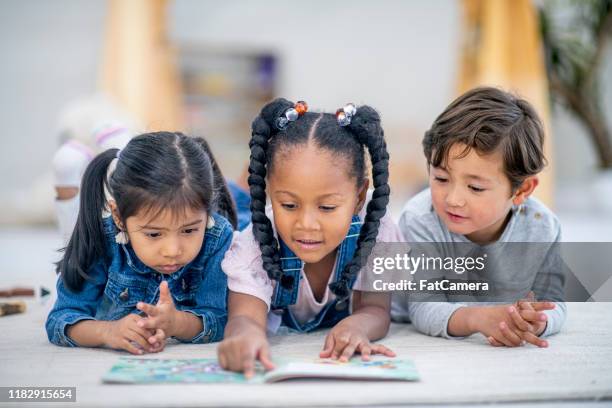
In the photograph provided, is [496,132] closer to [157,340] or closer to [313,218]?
[313,218]

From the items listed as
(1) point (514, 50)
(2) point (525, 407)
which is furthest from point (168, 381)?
(1) point (514, 50)

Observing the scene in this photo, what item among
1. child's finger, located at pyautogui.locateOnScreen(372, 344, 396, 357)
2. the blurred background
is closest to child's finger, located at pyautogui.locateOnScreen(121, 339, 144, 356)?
child's finger, located at pyautogui.locateOnScreen(372, 344, 396, 357)

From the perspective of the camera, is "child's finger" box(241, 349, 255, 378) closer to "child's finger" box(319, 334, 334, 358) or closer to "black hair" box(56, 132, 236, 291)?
"child's finger" box(319, 334, 334, 358)

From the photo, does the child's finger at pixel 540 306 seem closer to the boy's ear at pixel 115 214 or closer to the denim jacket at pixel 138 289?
the denim jacket at pixel 138 289

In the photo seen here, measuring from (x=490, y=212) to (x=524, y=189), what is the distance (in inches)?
4.9

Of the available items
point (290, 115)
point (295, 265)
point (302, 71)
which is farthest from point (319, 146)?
point (302, 71)

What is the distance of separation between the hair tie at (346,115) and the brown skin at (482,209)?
296mm

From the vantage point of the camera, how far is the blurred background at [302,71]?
4.72 m

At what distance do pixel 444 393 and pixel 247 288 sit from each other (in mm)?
510

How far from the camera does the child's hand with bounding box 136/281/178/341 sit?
1388 millimetres

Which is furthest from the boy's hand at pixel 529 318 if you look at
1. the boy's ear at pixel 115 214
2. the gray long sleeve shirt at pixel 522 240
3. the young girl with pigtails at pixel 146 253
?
the boy's ear at pixel 115 214

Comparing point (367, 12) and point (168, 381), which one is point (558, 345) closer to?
point (168, 381)

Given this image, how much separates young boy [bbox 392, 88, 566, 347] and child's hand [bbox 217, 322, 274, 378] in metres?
0.54

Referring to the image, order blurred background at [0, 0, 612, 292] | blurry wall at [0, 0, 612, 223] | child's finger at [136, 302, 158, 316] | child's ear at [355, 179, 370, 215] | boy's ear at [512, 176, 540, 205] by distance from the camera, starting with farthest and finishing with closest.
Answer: blurry wall at [0, 0, 612, 223]
blurred background at [0, 0, 612, 292]
boy's ear at [512, 176, 540, 205]
child's ear at [355, 179, 370, 215]
child's finger at [136, 302, 158, 316]
